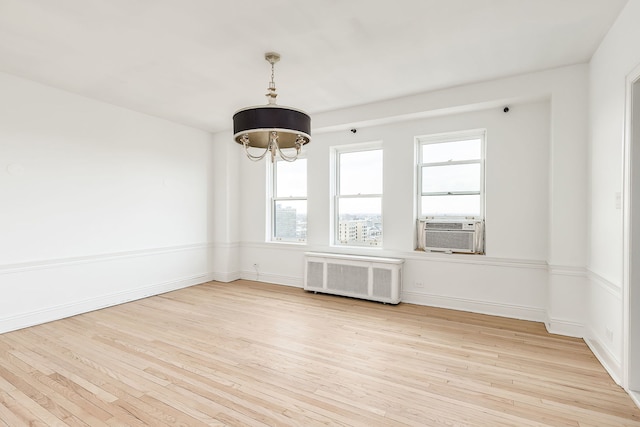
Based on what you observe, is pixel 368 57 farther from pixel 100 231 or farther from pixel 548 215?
pixel 100 231

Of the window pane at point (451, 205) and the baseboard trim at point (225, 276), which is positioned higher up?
the window pane at point (451, 205)

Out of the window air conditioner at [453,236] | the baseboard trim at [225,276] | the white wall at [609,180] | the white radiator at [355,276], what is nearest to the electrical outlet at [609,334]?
the white wall at [609,180]

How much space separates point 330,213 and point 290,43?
2.95 m

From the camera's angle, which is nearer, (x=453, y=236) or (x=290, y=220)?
(x=453, y=236)

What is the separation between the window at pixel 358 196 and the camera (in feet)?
17.0

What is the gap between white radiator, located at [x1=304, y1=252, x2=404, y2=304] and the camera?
4652mm

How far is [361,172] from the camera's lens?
17.5 feet

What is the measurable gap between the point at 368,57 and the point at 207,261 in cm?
468

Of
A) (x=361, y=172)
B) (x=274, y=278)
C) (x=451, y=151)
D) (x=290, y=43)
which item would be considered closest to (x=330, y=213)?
(x=361, y=172)

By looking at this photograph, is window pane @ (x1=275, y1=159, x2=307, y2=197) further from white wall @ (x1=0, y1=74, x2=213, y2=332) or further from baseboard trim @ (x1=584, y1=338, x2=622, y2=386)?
baseboard trim @ (x1=584, y1=338, x2=622, y2=386)

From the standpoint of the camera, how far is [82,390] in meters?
2.42

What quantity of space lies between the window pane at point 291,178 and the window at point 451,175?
2088 mm

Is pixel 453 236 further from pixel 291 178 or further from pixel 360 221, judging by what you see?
pixel 291 178

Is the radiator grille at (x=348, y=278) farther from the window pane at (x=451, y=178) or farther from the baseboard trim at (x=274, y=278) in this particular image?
the window pane at (x=451, y=178)
